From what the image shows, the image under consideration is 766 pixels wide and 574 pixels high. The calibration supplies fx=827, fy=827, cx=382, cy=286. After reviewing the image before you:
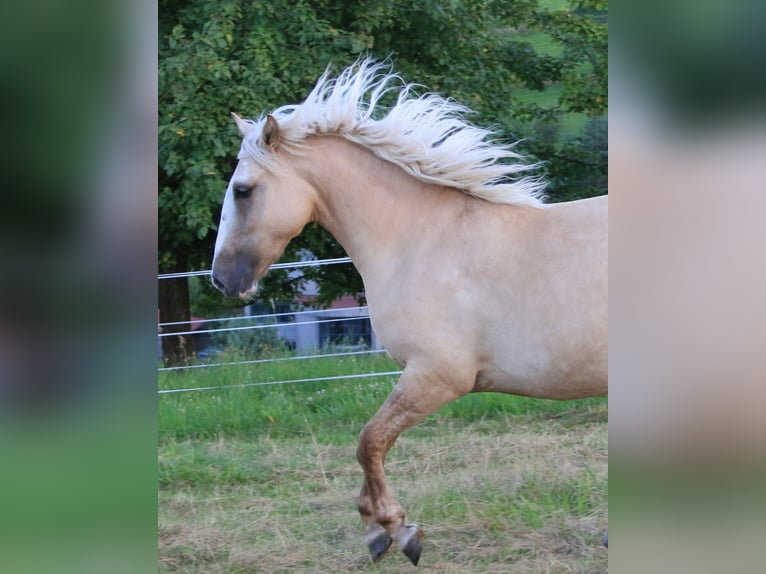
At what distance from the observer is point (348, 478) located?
4242 millimetres

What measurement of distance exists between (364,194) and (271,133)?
1.39 ft

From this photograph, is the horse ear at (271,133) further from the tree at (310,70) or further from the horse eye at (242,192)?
the tree at (310,70)

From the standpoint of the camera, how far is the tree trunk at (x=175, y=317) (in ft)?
20.8

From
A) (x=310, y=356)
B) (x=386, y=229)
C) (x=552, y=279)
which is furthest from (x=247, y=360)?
(x=552, y=279)

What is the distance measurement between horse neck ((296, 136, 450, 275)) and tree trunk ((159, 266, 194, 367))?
3331 millimetres

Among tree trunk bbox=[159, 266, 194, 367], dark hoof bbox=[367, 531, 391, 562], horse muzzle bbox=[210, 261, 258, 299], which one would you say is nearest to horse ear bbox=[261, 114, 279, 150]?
horse muzzle bbox=[210, 261, 258, 299]

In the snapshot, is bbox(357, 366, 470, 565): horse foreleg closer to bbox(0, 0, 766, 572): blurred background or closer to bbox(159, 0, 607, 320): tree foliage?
bbox(0, 0, 766, 572): blurred background

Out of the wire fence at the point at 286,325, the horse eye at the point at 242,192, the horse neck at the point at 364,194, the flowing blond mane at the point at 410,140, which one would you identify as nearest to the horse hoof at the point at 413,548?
the horse neck at the point at 364,194

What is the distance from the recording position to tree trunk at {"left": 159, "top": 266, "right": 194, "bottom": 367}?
6336 millimetres
